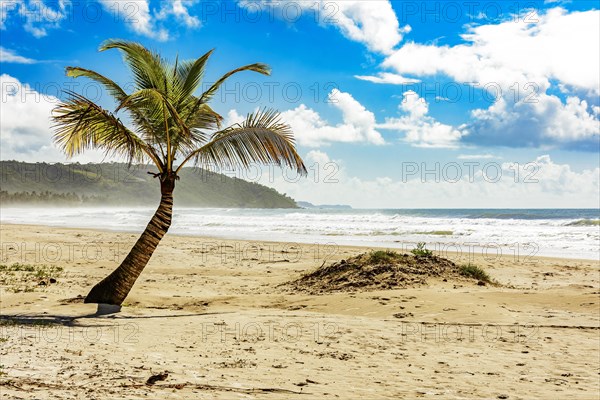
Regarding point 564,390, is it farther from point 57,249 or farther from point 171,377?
point 57,249

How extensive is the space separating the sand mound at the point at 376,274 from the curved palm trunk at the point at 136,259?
15.0 feet

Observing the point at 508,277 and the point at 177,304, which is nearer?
the point at 177,304

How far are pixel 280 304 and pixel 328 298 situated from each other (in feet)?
3.67

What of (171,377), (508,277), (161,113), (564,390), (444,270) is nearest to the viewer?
(171,377)

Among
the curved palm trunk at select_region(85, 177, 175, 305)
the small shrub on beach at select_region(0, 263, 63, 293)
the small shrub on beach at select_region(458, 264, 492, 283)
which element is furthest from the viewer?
the small shrub on beach at select_region(458, 264, 492, 283)

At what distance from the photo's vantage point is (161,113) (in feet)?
35.0

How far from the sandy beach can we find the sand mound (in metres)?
0.53

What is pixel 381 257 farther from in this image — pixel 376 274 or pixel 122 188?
pixel 122 188

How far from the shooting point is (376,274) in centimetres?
1369

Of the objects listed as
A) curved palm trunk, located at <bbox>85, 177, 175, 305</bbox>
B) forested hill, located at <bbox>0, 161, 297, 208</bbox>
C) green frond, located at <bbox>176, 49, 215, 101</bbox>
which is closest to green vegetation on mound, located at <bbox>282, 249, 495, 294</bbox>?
curved palm trunk, located at <bbox>85, 177, 175, 305</bbox>

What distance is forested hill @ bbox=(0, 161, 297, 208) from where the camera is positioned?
16862 cm

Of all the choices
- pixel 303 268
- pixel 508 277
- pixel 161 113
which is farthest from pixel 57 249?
pixel 508 277

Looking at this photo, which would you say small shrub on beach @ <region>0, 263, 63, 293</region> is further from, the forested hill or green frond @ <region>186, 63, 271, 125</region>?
the forested hill

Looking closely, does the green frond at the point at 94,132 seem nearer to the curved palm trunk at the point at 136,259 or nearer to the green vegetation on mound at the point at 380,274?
the curved palm trunk at the point at 136,259
